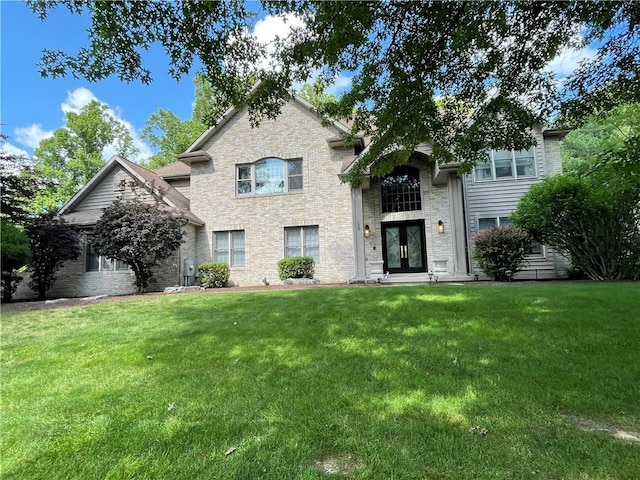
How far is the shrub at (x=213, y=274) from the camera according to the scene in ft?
48.1

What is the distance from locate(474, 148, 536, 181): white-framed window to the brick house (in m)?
0.04

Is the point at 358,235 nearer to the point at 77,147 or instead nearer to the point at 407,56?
the point at 407,56

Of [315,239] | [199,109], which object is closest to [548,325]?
[315,239]

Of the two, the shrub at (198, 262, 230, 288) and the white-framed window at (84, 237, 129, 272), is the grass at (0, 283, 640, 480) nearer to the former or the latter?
the shrub at (198, 262, 230, 288)

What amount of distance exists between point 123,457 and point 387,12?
657 cm

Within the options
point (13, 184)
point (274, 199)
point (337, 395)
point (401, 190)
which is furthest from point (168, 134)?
point (337, 395)

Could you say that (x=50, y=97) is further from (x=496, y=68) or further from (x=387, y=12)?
(x=496, y=68)

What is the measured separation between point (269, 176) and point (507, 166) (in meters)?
10.7

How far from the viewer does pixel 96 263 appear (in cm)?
1575

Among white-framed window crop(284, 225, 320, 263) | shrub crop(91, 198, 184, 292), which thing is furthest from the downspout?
shrub crop(91, 198, 184, 292)

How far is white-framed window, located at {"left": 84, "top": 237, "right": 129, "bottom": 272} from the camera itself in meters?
15.5

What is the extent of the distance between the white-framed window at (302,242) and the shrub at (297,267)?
25.8 inches

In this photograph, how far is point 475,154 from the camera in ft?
23.7

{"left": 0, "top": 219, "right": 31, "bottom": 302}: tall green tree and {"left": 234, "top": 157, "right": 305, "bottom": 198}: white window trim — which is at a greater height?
{"left": 234, "top": 157, "right": 305, "bottom": 198}: white window trim
